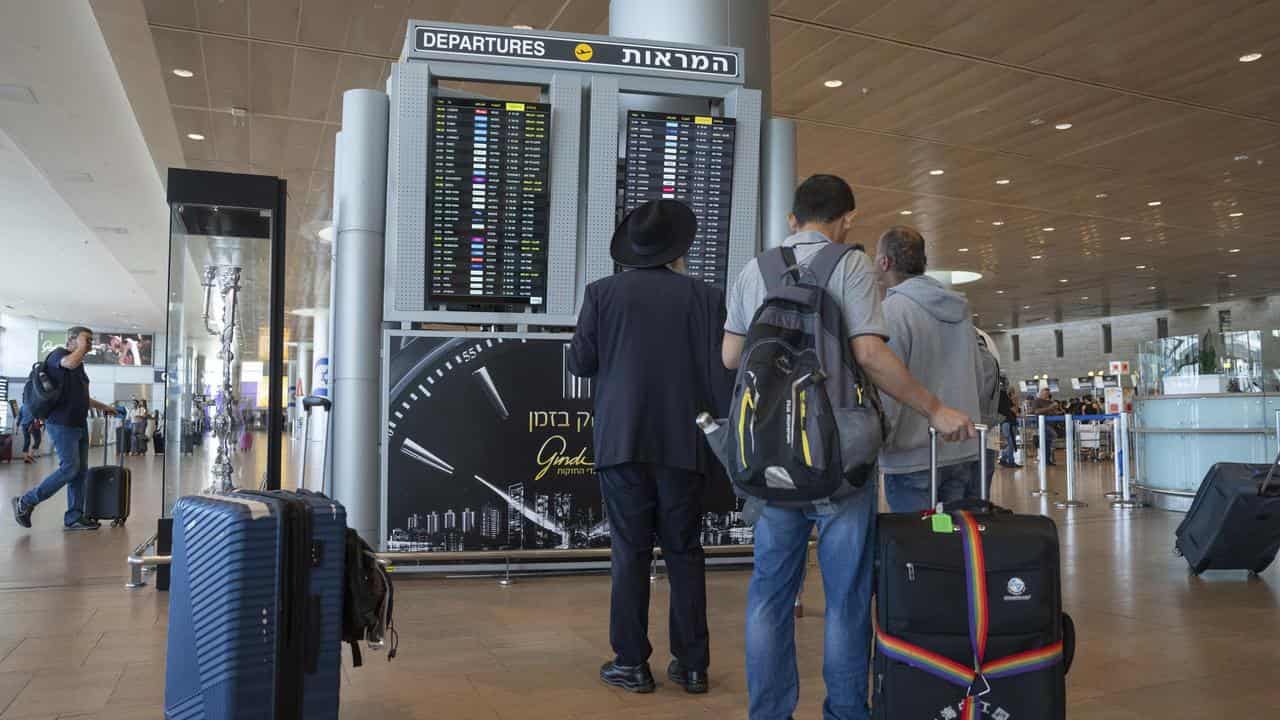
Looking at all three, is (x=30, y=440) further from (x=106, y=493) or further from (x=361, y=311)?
(x=361, y=311)

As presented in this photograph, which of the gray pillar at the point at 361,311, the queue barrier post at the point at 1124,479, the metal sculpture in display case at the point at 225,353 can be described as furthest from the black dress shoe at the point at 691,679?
the queue barrier post at the point at 1124,479

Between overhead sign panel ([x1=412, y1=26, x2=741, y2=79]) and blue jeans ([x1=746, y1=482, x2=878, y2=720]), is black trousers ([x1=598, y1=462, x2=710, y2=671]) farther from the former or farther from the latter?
overhead sign panel ([x1=412, y1=26, x2=741, y2=79])

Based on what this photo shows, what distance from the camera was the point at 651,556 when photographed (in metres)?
3.18

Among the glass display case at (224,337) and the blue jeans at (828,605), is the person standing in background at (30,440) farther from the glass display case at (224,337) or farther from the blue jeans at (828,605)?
the blue jeans at (828,605)

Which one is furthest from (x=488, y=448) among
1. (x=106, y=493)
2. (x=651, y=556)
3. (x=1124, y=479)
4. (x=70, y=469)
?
(x=1124, y=479)

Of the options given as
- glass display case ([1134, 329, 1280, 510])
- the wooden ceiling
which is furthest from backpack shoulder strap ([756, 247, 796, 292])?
glass display case ([1134, 329, 1280, 510])

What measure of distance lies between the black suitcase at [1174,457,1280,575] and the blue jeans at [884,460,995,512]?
111 inches

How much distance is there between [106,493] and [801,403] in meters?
6.73

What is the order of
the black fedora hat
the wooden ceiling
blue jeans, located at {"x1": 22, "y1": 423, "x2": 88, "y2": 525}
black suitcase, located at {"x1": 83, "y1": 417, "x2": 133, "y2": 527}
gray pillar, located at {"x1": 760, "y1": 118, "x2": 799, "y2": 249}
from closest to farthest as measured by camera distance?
the black fedora hat, gray pillar, located at {"x1": 760, "y1": 118, "x2": 799, "y2": 249}, black suitcase, located at {"x1": 83, "y1": 417, "x2": 133, "y2": 527}, blue jeans, located at {"x1": 22, "y1": 423, "x2": 88, "y2": 525}, the wooden ceiling

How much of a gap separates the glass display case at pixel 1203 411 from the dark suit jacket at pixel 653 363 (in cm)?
741

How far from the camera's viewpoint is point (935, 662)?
87.1 inches

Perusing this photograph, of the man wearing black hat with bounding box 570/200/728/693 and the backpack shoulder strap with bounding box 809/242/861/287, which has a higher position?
the backpack shoulder strap with bounding box 809/242/861/287

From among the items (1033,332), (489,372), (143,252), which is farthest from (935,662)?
(1033,332)

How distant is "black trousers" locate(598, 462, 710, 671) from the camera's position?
311 centimetres
